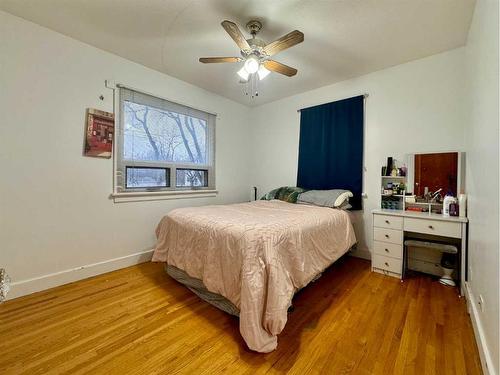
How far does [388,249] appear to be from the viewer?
93.7 inches

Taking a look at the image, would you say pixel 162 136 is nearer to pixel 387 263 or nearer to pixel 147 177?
pixel 147 177

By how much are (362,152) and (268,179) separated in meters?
1.60

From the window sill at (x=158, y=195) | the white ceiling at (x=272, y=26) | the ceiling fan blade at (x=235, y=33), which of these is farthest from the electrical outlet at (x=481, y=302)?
the window sill at (x=158, y=195)

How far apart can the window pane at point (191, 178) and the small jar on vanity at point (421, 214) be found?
7.98ft

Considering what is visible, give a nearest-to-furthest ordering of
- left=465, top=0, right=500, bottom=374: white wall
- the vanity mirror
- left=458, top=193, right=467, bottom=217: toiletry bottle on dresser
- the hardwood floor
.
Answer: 1. left=465, top=0, right=500, bottom=374: white wall
2. the hardwood floor
3. left=458, top=193, right=467, bottom=217: toiletry bottle on dresser
4. the vanity mirror

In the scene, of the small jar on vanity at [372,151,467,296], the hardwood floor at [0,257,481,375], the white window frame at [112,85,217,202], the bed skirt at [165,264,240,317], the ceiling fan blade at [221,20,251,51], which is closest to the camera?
the hardwood floor at [0,257,481,375]

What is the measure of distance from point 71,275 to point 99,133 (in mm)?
1496

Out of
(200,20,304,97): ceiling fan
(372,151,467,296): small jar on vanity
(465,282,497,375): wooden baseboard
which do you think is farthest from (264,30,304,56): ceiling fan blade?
(465,282,497,375): wooden baseboard

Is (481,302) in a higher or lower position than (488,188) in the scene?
lower

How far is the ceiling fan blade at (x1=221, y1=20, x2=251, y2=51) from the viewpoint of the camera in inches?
63.4

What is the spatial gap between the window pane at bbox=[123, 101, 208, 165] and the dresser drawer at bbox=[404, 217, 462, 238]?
278cm

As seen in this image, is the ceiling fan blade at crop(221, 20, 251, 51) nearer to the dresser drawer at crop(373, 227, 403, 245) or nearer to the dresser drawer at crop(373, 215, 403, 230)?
the dresser drawer at crop(373, 215, 403, 230)

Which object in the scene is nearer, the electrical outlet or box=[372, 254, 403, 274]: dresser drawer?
the electrical outlet

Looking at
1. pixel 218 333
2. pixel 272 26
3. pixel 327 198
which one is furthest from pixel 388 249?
pixel 272 26
